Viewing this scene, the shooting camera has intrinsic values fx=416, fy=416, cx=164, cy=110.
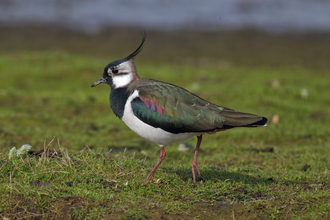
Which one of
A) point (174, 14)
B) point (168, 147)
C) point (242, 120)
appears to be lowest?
point (168, 147)

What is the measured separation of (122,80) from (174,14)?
1515 centimetres

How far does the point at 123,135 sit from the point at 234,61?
8.53 metres

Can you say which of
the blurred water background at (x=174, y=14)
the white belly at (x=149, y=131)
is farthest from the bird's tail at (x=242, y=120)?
the blurred water background at (x=174, y=14)

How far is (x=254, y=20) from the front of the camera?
19078 mm

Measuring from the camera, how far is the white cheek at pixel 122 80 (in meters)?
5.19

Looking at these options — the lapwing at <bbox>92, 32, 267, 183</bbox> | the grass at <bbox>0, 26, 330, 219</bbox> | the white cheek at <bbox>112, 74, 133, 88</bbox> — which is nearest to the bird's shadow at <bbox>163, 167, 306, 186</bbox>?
the grass at <bbox>0, 26, 330, 219</bbox>

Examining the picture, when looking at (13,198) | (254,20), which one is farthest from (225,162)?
(254,20)

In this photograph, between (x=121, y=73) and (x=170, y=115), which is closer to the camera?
(x=170, y=115)

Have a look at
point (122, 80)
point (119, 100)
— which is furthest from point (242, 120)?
point (122, 80)

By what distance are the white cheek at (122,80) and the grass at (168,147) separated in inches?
35.5

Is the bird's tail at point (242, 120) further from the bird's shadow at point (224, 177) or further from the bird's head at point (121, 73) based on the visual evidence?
the bird's head at point (121, 73)

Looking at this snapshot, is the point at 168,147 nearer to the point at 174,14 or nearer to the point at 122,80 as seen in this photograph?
the point at 122,80

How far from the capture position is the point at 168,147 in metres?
7.58

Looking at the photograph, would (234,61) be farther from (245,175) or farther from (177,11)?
(245,175)
